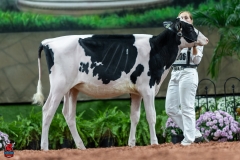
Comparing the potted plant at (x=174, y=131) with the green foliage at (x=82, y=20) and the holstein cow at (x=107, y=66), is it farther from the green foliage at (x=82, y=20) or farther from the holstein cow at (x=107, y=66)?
the green foliage at (x=82, y=20)

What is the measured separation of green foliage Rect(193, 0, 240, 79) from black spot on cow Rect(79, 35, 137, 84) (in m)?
3.91

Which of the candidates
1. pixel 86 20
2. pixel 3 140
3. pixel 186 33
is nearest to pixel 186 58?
pixel 186 33

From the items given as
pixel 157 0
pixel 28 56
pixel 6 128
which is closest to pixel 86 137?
pixel 6 128

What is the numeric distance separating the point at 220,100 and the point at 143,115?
6.47ft

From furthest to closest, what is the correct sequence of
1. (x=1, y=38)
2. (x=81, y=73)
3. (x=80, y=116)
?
1. (x=1, y=38)
2. (x=80, y=116)
3. (x=81, y=73)

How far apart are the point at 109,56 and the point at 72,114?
3.41 feet

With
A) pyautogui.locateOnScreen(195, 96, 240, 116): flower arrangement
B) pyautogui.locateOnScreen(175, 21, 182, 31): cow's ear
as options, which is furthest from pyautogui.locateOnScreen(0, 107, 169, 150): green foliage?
pyautogui.locateOnScreen(175, 21, 182, 31): cow's ear

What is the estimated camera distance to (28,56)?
1308 centimetres

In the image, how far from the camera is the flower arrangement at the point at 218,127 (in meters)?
10.8

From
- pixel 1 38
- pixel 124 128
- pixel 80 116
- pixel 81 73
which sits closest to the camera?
pixel 81 73

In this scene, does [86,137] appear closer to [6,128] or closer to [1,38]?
[6,128]

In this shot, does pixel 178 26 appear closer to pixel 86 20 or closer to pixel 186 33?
pixel 186 33

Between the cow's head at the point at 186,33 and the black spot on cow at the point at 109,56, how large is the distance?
0.66 m

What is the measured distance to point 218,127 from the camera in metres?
10.8
